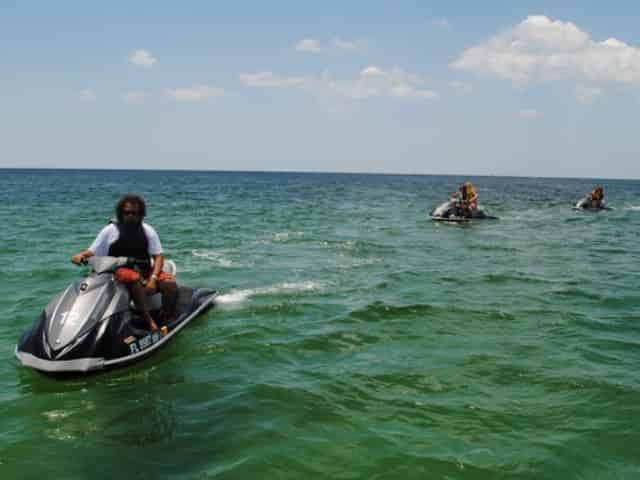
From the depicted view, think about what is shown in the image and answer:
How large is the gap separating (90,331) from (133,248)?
121 cm

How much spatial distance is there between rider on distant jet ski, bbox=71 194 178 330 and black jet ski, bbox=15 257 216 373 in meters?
0.11

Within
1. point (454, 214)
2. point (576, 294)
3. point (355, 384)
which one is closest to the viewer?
point (355, 384)

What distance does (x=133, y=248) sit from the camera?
22.8 feet

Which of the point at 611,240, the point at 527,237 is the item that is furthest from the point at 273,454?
the point at 611,240

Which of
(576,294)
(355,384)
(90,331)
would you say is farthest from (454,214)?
(90,331)

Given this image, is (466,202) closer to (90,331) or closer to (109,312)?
(109,312)

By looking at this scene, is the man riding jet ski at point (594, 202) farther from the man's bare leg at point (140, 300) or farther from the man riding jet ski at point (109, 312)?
the man's bare leg at point (140, 300)

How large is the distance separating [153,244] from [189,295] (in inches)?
79.1

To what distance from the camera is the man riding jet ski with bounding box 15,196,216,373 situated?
6.07 m

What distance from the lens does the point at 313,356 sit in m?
7.34

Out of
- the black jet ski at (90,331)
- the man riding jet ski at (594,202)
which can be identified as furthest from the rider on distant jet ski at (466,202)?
the black jet ski at (90,331)

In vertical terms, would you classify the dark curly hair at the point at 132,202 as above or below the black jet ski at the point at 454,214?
above

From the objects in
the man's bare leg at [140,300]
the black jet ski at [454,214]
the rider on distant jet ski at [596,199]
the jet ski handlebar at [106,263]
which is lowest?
the man's bare leg at [140,300]

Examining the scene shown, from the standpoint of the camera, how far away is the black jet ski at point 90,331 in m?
6.02
